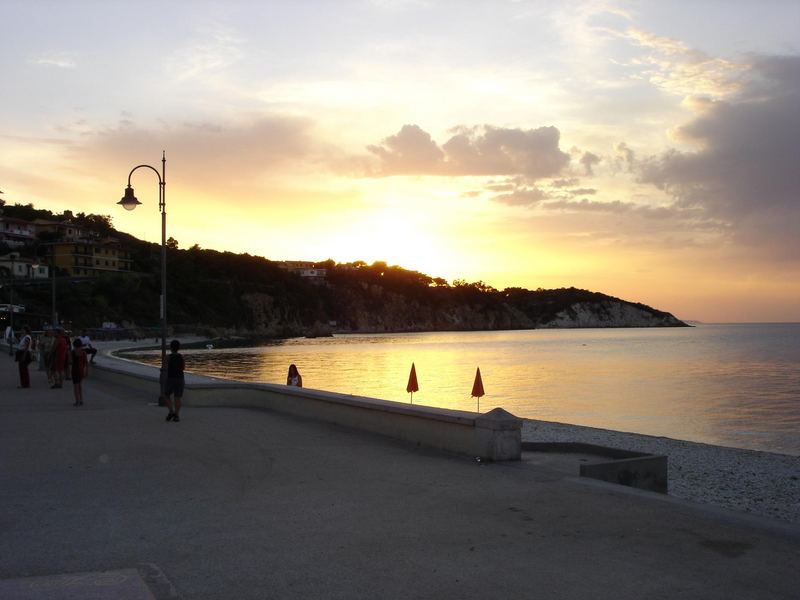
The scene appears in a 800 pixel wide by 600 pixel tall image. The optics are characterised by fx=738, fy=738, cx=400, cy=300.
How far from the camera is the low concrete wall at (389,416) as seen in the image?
31.6ft

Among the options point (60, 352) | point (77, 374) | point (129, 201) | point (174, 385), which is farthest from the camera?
point (60, 352)

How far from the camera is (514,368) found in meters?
66.9

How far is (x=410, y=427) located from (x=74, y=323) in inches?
3682

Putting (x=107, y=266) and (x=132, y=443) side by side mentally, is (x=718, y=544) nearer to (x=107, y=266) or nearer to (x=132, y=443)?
(x=132, y=443)

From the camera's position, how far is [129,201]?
19297 millimetres

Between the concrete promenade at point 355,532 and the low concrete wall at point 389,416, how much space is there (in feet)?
0.98

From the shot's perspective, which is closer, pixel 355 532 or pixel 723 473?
pixel 355 532

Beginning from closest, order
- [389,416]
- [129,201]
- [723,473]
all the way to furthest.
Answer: [389,416], [723,473], [129,201]

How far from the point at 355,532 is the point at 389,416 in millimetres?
5459

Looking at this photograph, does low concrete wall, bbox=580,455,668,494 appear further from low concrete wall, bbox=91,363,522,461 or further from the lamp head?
the lamp head

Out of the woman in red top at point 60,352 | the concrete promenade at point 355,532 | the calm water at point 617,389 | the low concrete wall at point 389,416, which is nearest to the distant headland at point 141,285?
the calm water at point 617,389

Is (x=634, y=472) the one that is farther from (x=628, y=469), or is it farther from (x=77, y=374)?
(x=77, y=374)

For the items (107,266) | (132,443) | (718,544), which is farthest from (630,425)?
(107,266)

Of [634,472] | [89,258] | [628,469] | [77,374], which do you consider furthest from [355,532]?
[89,258]
